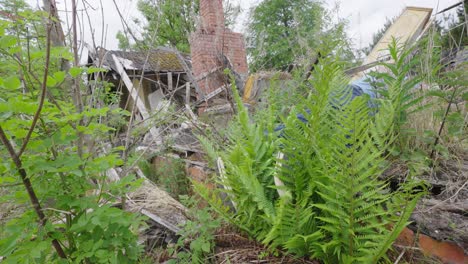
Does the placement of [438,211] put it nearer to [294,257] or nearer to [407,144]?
[407,144]

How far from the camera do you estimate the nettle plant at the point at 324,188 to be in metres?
0.93

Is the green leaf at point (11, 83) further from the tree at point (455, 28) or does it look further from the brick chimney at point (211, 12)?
the brick chimney at point (211, 12)

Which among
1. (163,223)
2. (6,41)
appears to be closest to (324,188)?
(6,41)

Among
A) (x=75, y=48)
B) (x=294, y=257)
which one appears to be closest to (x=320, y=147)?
(x=294, y=257)

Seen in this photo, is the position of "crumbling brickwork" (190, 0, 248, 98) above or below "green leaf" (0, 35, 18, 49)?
above

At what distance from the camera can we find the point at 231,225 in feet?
4.72

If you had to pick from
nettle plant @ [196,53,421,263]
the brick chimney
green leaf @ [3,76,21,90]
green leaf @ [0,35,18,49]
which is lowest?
nettle plant @ [196,53,421,263]

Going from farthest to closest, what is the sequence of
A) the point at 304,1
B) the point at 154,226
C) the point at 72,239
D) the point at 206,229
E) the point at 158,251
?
the point at 304,1
the point at 154,226
the point at 158,251
the point at 206,229
the point at 72,239

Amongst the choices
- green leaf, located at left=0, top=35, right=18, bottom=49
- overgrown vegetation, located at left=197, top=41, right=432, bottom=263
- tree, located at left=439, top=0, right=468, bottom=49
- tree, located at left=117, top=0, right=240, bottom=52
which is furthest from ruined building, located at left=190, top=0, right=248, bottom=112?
green leaf, located at left=0, top=35, right=18, bottom=49

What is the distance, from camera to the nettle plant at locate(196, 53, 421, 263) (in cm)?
93

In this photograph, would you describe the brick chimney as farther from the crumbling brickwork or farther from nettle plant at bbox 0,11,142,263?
nettle plant at bbox 0,11,142,263

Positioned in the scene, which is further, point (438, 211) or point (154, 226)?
point (154, 226)

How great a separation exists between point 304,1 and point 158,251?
560 inches

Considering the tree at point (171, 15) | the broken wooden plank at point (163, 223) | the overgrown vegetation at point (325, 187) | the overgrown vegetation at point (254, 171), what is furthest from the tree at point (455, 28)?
the broken wooden plank at point (163, 223)
